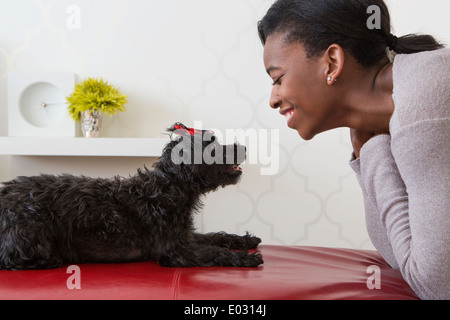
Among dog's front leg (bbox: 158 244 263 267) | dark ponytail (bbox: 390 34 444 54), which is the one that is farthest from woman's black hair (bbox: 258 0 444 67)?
dog's front leg (bbox: 158 244 263 267)

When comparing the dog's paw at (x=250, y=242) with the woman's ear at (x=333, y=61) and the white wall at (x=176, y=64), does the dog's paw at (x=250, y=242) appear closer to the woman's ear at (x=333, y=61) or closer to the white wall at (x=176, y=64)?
the woman's ear at (x=333, y=61)

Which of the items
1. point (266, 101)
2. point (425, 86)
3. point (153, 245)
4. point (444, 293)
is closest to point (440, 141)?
point (425, 86)

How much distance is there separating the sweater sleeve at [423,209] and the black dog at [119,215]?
322 mm

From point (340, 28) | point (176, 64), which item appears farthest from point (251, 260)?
point (176, 64)

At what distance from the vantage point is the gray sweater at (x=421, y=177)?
2.21ft

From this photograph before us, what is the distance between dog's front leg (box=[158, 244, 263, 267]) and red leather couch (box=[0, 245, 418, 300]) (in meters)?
0.03

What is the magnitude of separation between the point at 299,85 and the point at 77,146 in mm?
1034

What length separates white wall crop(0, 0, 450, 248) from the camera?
1883mm

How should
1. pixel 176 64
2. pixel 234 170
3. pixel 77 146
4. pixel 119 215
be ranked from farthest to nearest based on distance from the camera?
pixel 176 64 → pixel 77 146 → pixel 234 170 → pixel 119 215

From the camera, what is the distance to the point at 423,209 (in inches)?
26.7

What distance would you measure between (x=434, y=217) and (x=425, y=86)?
0.73 ft

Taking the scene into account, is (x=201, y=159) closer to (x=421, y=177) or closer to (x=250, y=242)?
(x=250, y=242)

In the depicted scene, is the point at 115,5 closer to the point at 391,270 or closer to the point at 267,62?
the point at 267,62
